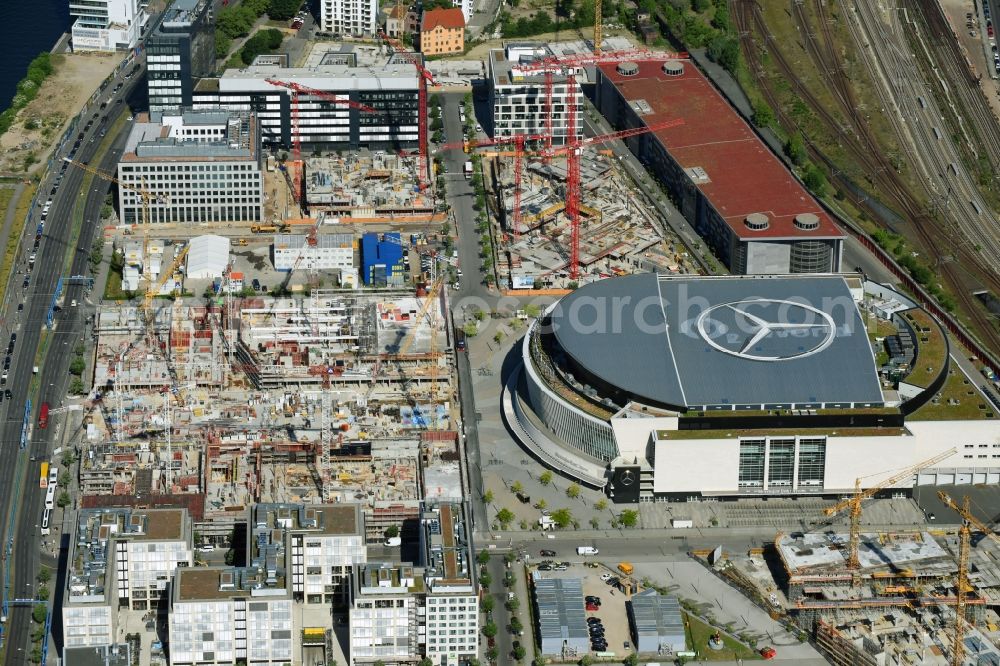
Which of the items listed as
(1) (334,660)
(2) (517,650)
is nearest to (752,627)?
(2) (517,650)

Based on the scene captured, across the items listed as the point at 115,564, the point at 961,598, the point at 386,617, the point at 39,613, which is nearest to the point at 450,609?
the point at 386,617

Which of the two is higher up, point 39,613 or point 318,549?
point 318,549

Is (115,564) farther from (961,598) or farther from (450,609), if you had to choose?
(961,598)

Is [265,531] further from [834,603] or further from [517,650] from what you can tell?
[834,603]

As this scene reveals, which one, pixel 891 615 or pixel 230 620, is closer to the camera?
pixel 230 620

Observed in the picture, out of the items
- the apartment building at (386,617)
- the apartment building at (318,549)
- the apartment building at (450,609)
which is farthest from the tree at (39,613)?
the apartment building at (450,609)

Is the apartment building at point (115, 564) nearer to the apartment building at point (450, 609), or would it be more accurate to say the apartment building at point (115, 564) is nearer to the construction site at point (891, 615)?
the apartment building at point (450, 609)
